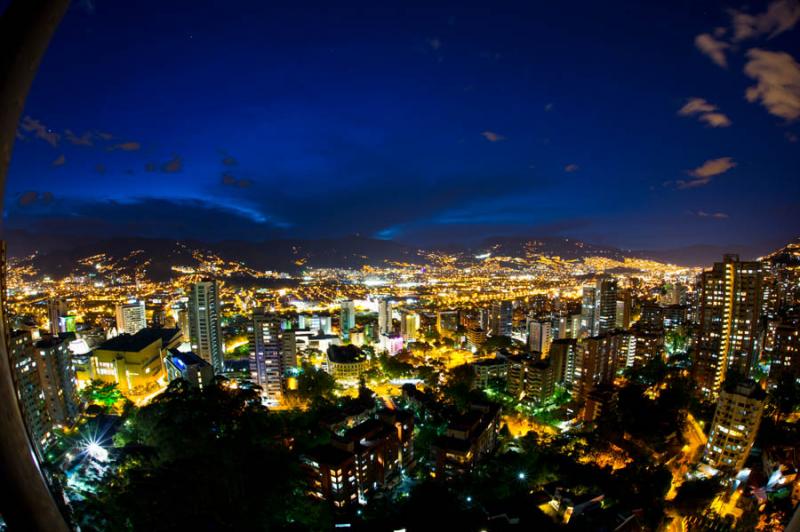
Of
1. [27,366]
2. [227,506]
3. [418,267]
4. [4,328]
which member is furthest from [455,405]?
[418,267]

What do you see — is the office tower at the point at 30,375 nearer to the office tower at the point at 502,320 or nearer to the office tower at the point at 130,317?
the office tower at the point at 130,317

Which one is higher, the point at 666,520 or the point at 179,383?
the point at 179,383

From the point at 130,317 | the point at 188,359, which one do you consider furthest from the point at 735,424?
the point at 130,317

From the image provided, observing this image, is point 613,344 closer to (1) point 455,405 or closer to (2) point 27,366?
(1) point 455,405

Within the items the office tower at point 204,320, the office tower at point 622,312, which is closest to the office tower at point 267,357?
the office tower at point 204,320

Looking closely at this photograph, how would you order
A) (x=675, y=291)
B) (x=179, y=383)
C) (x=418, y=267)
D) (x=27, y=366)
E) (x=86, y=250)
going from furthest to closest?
(x=418, y=267) < (x=86, y=250) < (x=675, y=291) < (x=27, y=366) < (x=179, y=383)

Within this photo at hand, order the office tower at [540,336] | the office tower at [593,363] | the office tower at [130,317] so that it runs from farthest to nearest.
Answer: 1. the office tower at [130,317]
2. the office tower at [540,336]
3. the office tower at [593,363]

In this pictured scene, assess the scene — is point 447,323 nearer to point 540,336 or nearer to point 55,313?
point 540,336
